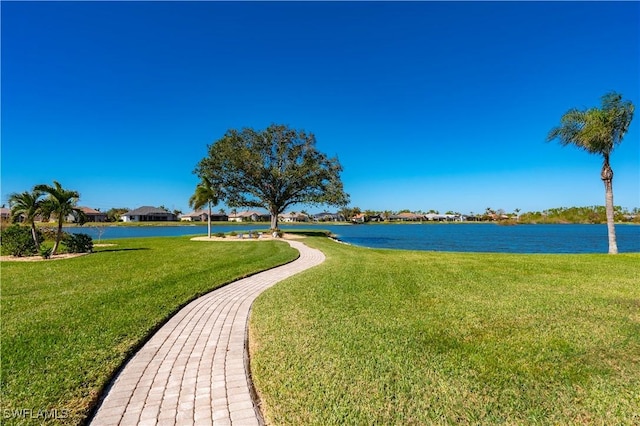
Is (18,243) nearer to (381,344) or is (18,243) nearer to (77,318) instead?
(77,318)

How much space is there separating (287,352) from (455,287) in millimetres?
5602

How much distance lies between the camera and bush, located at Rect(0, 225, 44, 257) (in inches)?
547

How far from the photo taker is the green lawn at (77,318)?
11.3ft

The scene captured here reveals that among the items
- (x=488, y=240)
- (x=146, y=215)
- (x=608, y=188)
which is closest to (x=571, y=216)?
(x=488, y=240)

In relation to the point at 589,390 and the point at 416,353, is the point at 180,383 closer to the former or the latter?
the point at 416,353

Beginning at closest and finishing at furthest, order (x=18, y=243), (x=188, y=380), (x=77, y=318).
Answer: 1. (x=188, y=380)
2. (x=77, y=318)
3. (x=18, y=243)

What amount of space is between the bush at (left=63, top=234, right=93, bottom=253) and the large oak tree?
15.1 metres

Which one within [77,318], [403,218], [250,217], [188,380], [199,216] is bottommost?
[188,380]

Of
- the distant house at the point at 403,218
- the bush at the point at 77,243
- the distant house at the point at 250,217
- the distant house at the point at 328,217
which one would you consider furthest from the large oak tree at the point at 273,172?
the distant house at the point at 403,218

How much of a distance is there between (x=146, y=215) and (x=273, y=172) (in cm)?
8410

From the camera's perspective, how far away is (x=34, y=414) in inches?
119

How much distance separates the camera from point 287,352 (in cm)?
443

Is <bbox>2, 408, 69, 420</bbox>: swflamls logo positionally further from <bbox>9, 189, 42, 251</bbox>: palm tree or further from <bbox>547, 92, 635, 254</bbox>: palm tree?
<bbox>547, 92, 635, 254</bbox>: palm tree

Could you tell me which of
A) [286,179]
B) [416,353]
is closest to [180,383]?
[416,353]
